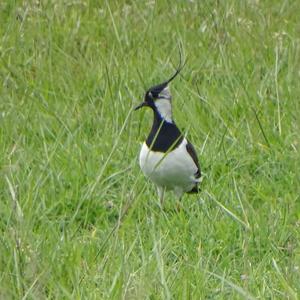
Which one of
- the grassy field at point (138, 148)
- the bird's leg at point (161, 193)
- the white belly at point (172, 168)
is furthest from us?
the bird's leg at point (161, 193)

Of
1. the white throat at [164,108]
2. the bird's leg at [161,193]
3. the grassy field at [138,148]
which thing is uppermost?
the white throat at [164,108]

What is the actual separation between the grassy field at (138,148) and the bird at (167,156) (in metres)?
0.07

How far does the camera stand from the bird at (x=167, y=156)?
5.00 m

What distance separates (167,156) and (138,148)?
56 cm

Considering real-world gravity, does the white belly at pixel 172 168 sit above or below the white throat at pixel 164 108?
below

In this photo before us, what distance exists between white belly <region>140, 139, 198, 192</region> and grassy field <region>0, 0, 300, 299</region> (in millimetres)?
87

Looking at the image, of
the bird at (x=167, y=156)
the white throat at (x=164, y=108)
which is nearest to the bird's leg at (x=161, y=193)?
the bird at (x=167, y=156)

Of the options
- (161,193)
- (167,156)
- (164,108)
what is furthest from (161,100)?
(161,193)

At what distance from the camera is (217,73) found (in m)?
6.28

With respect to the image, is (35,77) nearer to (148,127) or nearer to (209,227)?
(148,127)

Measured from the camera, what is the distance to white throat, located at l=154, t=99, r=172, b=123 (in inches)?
203

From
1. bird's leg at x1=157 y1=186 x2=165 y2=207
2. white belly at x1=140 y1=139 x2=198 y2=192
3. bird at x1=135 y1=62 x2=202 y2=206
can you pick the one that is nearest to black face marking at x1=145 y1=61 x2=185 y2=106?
bird at x1=135 y1=62 x2=202 y2=206

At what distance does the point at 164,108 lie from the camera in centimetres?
518

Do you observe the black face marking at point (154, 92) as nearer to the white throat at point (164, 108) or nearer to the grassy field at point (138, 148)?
the white throat at point (164, 108)
